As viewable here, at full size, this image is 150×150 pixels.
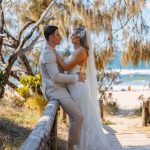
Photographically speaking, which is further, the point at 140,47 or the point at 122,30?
the point at 140,47

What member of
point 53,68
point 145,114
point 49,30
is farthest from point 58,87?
point 145,114

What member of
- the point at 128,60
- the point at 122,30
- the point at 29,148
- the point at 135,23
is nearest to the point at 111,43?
the point at 128,60

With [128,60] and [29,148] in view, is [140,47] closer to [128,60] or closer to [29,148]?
[128,60]

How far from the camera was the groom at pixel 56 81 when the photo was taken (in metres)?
4.93

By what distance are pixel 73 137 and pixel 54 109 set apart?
55cm

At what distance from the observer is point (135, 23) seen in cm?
942

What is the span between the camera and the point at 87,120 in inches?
211

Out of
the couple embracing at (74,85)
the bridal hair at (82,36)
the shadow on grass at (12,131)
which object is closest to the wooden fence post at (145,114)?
the shadow on grass at (12,131)

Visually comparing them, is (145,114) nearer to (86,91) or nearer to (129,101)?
(86,91)

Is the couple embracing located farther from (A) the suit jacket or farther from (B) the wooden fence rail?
(B) the wooden fence rail

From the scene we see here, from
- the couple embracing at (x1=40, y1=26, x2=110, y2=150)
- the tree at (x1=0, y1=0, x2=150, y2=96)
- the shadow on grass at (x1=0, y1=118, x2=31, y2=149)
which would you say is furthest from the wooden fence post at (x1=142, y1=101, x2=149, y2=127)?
the couple embracing at (x1=40, y1=26, x2=110, y2=150)

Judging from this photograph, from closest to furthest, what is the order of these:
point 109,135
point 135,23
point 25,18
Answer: point 109,135 → point 135,23 → point 25,18

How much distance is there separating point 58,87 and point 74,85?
0.19 meters

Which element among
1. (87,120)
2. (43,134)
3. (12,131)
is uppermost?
(43,134)
